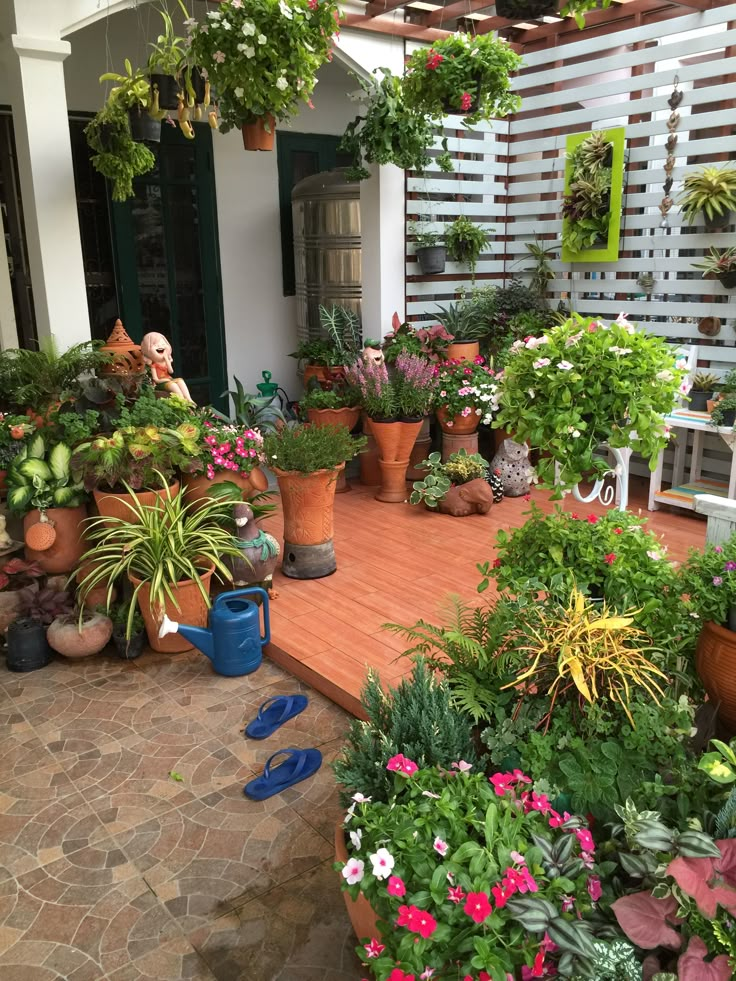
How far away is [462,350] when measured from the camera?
6.42 meters

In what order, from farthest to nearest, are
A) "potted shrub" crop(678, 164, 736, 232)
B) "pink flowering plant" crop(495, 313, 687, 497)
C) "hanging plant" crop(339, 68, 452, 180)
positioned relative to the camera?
"hanging plant" crop(339, 68, 452, 180) < "potted shrub" crop(678, 164, 736, 232) < "pink flowering plant" crop(495, 313, 687, 497)

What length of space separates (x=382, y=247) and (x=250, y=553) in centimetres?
318

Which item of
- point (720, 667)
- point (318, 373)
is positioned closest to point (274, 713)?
point (720, 667)

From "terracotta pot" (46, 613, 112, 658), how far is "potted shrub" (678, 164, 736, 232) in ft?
15.2

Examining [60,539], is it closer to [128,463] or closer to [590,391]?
[128,463]

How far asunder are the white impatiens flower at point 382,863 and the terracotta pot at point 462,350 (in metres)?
4.91

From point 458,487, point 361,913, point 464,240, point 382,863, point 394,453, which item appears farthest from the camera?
point 464,240

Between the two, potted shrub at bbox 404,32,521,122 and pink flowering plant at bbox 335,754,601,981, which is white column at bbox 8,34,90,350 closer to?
potted shrub at bbox 404,32,521,122

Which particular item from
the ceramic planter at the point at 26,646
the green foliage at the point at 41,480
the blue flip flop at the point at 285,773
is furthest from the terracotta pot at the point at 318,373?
the blue flip flop at the point at 285,773

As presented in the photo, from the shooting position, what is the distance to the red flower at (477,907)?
1.61 metres

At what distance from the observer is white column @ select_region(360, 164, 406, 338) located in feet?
20.6

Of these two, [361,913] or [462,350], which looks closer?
[361,913]

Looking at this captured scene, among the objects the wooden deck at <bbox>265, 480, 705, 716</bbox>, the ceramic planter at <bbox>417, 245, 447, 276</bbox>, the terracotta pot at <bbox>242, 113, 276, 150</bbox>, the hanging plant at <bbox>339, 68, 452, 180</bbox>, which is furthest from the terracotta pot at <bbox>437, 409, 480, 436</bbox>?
the terracotta pot at <bbox>242, 113, 276, 150</bbox>

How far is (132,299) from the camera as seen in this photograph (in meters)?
7.08
